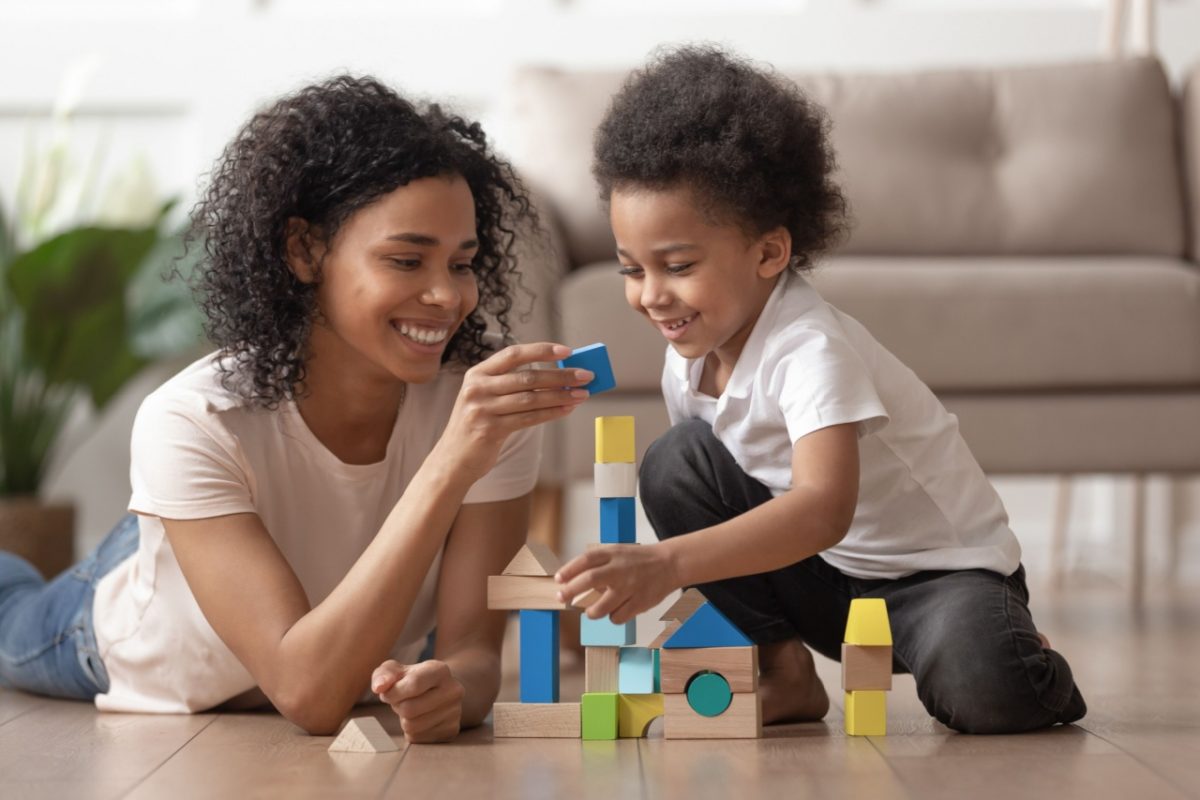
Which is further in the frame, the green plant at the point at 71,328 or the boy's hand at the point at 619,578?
the green plant at the point at 71,328

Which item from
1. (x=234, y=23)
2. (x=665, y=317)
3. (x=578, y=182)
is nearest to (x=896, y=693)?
(x=665, y=317)

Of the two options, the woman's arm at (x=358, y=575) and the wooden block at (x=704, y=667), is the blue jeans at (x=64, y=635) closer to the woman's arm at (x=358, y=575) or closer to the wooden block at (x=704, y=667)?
the woman's arm at (x=358, y=575)

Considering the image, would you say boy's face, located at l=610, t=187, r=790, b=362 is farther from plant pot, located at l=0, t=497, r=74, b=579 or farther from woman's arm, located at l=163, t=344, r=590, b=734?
plant pot, located at l=0, t=497, r=74, b=579

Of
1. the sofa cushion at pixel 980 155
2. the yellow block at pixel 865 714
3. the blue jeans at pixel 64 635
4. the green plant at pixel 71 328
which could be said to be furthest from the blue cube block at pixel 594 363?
the green plant at pixel 71 328

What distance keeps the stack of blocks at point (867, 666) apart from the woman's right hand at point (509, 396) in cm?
32

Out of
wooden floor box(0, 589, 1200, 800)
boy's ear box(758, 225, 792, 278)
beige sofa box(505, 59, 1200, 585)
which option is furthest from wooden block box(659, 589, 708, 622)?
beige sofa box(505, 59, 1200, 585)

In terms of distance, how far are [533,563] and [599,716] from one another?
15 cm

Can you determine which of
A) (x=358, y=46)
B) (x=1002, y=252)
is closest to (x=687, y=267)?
(x=1002, y=252)

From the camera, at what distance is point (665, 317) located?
4.58 ft

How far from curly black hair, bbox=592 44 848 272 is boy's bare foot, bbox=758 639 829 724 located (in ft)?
1.29

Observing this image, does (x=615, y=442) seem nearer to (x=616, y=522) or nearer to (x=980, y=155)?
(x=616, y=522)

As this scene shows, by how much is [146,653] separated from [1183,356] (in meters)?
1.55

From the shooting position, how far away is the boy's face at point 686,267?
4.53 ft

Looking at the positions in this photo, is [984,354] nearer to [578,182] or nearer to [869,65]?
[578,182]
